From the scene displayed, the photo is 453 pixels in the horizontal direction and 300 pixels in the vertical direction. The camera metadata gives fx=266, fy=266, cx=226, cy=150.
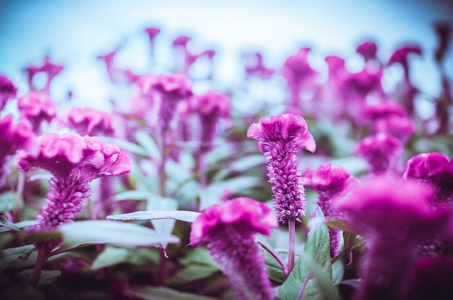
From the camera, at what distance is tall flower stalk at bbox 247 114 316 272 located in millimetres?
659

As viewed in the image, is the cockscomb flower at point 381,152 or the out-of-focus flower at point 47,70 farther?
the out-of-focus flower at point 47,70

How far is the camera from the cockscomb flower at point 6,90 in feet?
3.79

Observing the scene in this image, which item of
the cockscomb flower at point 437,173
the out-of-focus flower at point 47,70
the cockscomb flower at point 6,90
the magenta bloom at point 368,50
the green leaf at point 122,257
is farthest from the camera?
the magenta bloom at point 368,50

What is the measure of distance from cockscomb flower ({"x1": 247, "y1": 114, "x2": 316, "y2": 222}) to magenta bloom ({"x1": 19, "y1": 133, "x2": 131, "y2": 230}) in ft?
1.21

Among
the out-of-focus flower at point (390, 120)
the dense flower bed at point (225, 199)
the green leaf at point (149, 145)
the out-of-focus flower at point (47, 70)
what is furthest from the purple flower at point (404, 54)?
the out-of-focus flower at point (47, 70)

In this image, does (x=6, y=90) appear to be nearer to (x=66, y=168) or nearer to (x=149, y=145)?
(x=149, y=145)

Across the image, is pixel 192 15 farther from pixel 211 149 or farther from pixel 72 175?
pixel 72 175

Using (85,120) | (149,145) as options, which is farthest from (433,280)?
(149,145)

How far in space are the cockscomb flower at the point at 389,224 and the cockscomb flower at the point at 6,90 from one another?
141 cm

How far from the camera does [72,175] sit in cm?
64

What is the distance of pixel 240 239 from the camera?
0.53m

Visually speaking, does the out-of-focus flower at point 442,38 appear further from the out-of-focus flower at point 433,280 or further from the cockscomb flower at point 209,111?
the out-of-focus flower at point 433,280

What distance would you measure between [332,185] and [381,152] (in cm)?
54

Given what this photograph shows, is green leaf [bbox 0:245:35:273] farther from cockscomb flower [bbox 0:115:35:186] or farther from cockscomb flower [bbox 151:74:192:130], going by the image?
cockscomb flower [bbox 151:74:192:130]
